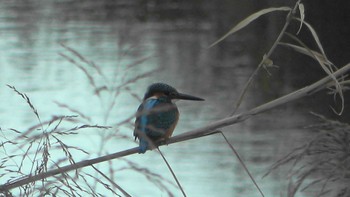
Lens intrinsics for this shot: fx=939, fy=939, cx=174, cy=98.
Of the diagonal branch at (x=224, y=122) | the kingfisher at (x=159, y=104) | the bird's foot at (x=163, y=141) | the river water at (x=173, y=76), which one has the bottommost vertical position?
the diagonal branch at (x=224, y=122)

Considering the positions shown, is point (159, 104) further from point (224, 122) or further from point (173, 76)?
point (173, 76)

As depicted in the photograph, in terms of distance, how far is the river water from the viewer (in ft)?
20.1

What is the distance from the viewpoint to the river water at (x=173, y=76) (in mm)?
6137

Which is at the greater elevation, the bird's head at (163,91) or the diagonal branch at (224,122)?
the bird's head at (163,91)

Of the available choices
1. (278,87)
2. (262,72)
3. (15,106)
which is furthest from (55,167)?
(278,87)

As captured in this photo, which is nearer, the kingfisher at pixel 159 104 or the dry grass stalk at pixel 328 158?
the dry grass stalk at pixel 328 158

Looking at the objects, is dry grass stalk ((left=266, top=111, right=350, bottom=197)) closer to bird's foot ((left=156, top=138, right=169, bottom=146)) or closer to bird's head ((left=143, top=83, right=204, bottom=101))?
bird's foot ((left=156, top=138, right=169, bottom=146))

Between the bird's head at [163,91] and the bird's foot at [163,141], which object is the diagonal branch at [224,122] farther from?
the bird's head at [163,91]

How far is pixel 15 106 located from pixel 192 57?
304 centimetres

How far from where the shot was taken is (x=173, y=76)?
29.3 feet

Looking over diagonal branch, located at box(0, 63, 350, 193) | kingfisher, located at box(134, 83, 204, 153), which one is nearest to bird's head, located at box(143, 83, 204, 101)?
kingfisher, located at box(134, 83, 204, 153)

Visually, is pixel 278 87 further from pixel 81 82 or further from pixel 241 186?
pixel 241 186

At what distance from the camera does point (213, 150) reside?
6855mm

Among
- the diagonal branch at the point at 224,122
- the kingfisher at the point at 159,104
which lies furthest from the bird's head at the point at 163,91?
the diagonal branch at the point at 224,122
